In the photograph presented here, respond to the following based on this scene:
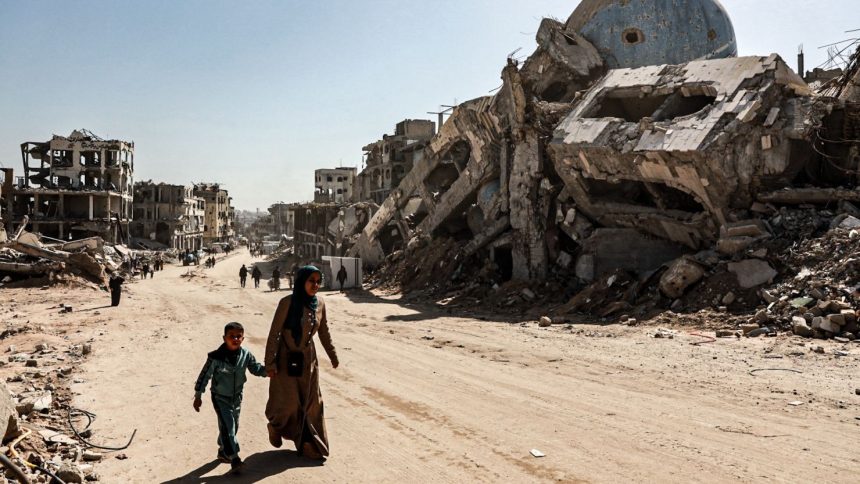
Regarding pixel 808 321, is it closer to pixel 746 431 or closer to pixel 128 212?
pixel 746 431

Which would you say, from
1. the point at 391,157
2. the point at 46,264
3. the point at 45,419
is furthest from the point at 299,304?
the point at 391,157

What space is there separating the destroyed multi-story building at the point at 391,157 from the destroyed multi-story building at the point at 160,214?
61.4 ft

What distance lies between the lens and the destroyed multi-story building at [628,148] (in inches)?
539

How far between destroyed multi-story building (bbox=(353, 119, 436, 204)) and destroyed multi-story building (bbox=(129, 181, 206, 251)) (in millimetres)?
18709

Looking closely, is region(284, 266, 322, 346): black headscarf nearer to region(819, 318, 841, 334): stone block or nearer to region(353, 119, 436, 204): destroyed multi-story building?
region(819, 318, 841, 334): stone block

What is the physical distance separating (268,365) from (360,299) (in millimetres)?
17019

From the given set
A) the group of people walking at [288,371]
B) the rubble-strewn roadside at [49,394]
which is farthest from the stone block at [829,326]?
the rubble-strewn roadside at [49,394]

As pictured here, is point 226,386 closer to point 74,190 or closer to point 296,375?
point 296,375

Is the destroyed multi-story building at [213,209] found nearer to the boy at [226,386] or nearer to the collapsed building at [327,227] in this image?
the collapsed building at [327,227]

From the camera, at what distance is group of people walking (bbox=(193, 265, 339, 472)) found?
17.2ft

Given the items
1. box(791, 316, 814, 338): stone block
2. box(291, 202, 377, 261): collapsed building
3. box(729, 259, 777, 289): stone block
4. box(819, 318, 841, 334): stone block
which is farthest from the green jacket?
box(291, 202, 377, 261): collapsed building

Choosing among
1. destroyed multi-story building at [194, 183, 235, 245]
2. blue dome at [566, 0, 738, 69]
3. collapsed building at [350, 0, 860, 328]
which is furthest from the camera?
destroyed multi-story building at [194, 183, 235, 245]

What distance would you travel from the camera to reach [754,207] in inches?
551

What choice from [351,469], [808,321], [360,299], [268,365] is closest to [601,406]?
[351,469]
